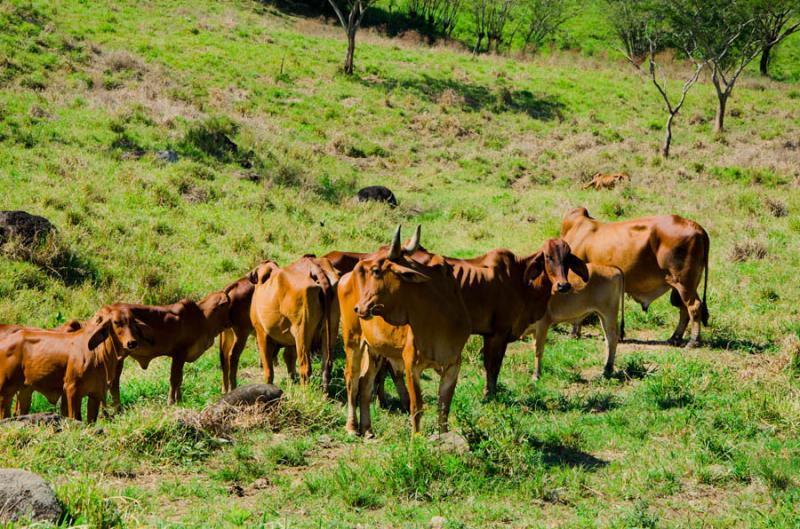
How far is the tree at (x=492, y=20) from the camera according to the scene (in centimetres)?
6100

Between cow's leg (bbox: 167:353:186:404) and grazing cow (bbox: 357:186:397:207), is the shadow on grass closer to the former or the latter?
grazing cow (bbox: 357:186:397:207)

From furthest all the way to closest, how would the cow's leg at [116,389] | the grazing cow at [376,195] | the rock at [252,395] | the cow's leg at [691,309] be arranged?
the grazing cow at [376,195] → the cow's leg at [691,309] → the cow's leg at [116,389] → the rock at [252,395]

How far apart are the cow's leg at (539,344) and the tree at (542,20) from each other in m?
54.8

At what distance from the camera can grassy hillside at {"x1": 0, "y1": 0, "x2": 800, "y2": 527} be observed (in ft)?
22.9

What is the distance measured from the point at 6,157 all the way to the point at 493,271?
45.3ft

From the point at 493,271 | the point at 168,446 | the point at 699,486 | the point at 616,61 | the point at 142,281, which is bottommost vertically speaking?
the point at 142,281

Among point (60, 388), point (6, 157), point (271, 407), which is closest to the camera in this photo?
point (271, 407)

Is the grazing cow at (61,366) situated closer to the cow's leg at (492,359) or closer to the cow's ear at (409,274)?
the cow's ear at (409,274)

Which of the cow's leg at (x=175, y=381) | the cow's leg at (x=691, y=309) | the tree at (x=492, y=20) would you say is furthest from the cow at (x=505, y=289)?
the tree at (x=492, y=20)

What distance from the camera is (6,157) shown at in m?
19.2

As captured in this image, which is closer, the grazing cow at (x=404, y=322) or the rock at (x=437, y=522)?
the rock at (x=437, y=522)

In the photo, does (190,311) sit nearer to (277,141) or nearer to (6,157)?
(6,157)

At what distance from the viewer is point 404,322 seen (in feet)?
26.0

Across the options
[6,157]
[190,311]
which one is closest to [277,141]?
[6,157]
